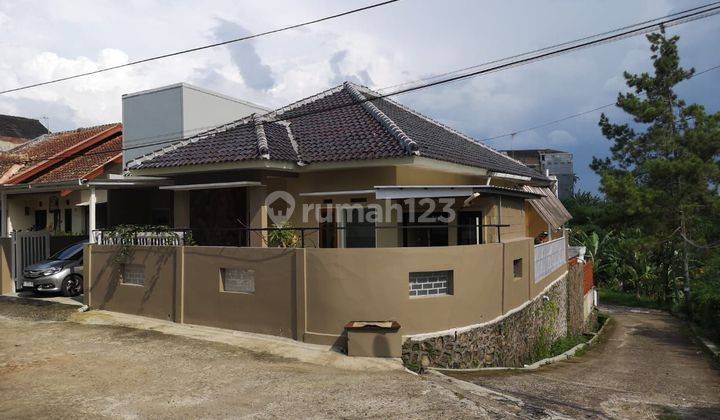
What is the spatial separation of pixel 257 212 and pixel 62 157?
13.9m

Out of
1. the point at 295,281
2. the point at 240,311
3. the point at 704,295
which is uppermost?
the point at 295,281

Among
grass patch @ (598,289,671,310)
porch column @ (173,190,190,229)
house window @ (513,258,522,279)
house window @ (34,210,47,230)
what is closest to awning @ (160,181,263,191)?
porch column @ (173,190,190,229)

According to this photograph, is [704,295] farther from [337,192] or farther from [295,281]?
[295,281]

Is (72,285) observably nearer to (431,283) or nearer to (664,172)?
(431,283)

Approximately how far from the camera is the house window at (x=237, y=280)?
9.92 meters

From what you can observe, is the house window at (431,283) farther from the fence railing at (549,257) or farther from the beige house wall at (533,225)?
the beige house wall at (533,225)

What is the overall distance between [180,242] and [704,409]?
10.4 metres

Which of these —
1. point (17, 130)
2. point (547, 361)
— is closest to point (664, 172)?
point (547, 361)

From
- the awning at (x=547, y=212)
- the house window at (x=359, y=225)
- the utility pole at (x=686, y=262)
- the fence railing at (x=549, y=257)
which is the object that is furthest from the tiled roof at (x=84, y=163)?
the utility pole at (x=686, y=262)

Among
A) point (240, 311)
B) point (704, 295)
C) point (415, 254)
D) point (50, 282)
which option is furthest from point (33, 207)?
point (704, 295)

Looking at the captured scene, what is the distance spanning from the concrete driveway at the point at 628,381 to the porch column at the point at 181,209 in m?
8.00

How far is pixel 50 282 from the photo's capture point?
46.6 feet

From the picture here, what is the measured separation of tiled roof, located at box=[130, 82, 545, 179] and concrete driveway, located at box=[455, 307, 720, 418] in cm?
514

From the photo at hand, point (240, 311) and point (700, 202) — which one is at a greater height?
point (700, 202)
